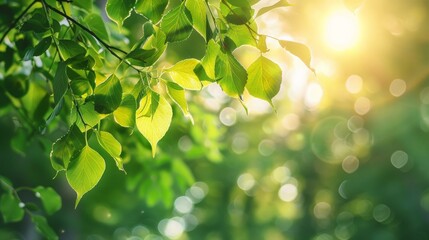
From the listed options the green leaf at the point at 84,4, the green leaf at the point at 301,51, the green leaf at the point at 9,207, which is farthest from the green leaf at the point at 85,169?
the green leaf at the point at 9,207

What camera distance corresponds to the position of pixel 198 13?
1214 mm

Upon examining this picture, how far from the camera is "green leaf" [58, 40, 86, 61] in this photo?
1245 millimetres

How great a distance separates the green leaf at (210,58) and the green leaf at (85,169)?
31cm

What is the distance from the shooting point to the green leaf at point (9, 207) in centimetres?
210

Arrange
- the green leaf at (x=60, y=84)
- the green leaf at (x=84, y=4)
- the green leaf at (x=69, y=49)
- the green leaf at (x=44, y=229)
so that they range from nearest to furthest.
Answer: the green leaf at (x=60, y=84)
the green leaf at (x=69, y=49)
the green leaf at (x=84, y=4)
the green leaf at (x=44, y=229)

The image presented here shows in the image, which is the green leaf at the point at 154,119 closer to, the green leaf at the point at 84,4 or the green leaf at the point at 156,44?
the green leaf at the point at 156,44

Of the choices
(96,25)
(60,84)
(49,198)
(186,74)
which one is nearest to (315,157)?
(49,198)

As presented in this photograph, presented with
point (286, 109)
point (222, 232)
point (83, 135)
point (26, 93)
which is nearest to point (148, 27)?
point (83, 135)

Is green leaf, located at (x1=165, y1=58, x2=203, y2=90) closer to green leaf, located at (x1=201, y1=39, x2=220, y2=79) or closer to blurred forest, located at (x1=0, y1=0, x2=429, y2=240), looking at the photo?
green leaf, located at (x1=201, y1=39, x2=220, y2=79)

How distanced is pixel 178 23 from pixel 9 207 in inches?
51.8

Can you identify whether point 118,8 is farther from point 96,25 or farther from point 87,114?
point 96,25

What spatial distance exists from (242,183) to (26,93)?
27.2ft

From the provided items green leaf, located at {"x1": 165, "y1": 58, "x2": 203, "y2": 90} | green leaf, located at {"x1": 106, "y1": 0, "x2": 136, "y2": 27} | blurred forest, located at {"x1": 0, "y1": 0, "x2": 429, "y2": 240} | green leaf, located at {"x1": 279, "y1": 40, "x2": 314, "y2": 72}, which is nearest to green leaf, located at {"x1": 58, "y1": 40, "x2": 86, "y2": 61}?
green leaf, located at {"x1": 106, "y1": 0, "x2": 136, "y2": 27}

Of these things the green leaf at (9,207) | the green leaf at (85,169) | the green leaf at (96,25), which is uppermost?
the green leaf at (96,25)
